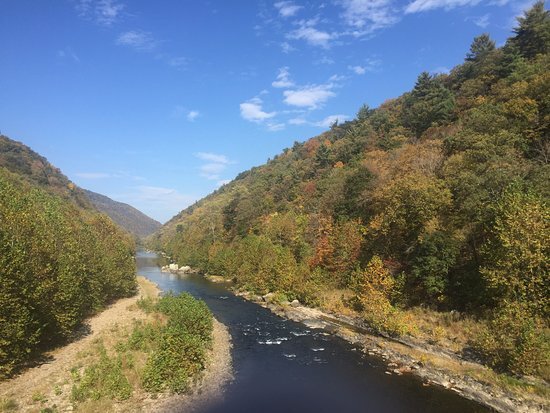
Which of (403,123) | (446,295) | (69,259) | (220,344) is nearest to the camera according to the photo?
(69,259)

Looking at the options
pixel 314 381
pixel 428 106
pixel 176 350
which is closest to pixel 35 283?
pixel 176 350

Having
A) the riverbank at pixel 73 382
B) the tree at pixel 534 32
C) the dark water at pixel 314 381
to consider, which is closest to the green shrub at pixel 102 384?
the riverbank at pixel 73 382

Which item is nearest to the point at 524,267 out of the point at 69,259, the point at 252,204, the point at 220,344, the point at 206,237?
the point at 220,344

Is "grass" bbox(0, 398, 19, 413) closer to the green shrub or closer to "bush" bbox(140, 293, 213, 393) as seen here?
the green shrub

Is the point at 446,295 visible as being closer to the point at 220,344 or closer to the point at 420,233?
the point at 420,233

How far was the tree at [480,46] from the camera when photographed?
3661 inches

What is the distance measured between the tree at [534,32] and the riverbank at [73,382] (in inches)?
3316

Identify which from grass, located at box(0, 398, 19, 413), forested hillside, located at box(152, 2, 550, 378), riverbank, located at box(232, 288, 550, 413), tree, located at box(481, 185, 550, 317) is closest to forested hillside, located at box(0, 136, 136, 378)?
grass, located at box(0, 398, 19, 413)

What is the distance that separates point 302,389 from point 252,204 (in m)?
90.3

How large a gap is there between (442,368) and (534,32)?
7877cm

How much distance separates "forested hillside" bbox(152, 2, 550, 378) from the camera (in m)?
30.5

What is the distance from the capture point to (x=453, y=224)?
141 feet

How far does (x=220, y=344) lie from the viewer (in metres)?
37.4

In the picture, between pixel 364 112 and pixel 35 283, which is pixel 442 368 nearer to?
pixel 35 283
